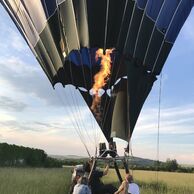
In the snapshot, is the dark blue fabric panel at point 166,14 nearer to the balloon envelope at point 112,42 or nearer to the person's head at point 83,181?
the balloon envelope at point 112,42

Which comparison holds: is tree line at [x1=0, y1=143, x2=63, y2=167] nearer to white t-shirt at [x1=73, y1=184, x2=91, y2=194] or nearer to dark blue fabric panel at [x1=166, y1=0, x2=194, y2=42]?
dark blue fabric panel at [x1=166, y1=0, x2=194, y2=42]

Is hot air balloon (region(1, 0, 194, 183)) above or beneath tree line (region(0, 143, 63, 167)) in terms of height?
beneath

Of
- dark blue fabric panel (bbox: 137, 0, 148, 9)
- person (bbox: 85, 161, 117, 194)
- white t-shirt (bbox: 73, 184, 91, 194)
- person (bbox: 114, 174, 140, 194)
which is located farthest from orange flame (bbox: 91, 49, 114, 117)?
white t-shirt (bbox: 73, 184, 91, 194)

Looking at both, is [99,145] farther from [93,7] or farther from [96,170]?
[93,7]

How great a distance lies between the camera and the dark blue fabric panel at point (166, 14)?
10086 mm

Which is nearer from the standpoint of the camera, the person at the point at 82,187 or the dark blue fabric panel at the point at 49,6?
the person at the point at 82,187

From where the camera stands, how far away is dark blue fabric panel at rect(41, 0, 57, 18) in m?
10.0

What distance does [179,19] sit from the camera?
10.3m

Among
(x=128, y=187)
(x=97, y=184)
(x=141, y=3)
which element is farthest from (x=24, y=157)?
(x=128, y=187)

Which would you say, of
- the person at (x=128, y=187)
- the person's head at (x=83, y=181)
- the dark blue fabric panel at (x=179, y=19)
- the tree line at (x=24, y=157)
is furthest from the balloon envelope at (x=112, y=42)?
the tree line at (x=24, y=157)

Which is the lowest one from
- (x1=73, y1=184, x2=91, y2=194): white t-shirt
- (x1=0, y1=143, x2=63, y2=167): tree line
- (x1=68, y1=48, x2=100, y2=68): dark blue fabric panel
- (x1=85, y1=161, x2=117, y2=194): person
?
(x1=73, y1=184, x2=91, y2=194): white t-shirt

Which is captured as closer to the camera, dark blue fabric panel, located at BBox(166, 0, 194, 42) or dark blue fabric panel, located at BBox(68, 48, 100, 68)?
dark blue fabric panel, located at BBox(68, 48, 100, 68)

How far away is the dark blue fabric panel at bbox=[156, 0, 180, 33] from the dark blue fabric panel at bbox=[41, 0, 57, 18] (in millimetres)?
1914

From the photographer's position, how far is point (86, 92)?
10250 millimetres
